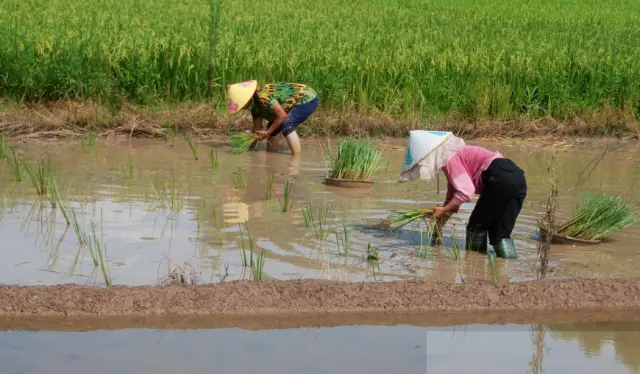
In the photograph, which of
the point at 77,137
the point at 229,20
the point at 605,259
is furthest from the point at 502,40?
the point at 605,259

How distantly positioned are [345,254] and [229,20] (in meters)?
10.6

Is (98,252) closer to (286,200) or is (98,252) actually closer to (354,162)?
(286,200)

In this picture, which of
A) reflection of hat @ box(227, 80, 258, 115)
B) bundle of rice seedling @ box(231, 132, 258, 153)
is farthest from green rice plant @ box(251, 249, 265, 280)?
bundle of rice seedling @ box(231, 132, 258, 153)

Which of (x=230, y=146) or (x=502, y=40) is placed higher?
(x=502, y=40)

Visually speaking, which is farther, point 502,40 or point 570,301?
point 502,40

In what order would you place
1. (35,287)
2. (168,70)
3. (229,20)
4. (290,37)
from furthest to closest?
(229,20), (290,37), (168,70), (35,287)

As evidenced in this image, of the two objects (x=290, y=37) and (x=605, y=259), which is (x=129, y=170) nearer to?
(x=605, y=259)

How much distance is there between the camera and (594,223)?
6457mm

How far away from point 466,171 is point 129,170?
3.43 meters

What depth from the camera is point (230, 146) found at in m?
9.86

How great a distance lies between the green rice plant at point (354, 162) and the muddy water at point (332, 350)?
3402mm

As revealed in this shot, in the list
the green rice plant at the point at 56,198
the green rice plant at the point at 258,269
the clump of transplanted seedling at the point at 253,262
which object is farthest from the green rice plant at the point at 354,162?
the green rice plant at the point at 258,269

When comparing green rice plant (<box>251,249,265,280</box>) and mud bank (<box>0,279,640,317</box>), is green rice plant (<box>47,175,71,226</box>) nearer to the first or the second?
green rice plant (<box>251,249,265,280</box>)

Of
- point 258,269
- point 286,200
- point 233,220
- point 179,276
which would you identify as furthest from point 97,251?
point 286,200
